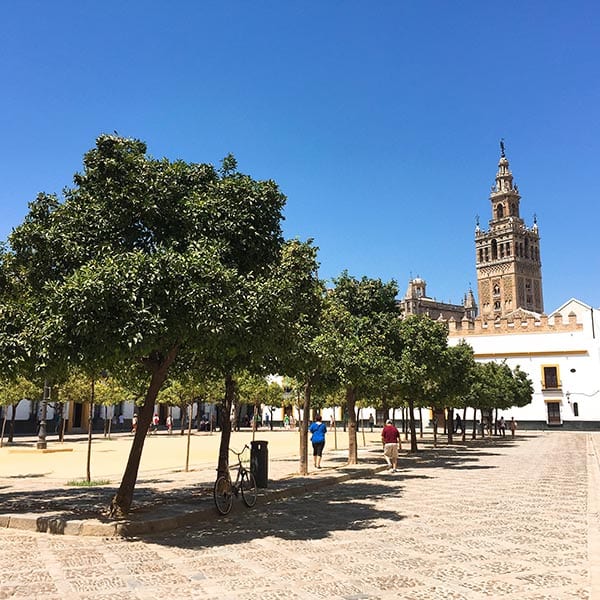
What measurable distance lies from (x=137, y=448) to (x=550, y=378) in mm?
47160

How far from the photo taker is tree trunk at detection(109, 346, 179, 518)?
373 inches

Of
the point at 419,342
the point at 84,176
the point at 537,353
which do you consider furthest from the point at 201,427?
the point at 84,176

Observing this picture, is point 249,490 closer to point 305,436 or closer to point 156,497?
point 156,497

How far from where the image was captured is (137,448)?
9.86m

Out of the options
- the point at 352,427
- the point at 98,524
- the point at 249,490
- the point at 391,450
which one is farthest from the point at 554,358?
the point at 98,524

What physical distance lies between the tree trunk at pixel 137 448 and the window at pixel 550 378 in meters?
46.6

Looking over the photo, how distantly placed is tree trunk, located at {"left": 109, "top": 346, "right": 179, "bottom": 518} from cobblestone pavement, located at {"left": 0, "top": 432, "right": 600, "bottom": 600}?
1.04 meters

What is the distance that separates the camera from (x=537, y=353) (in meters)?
50.7

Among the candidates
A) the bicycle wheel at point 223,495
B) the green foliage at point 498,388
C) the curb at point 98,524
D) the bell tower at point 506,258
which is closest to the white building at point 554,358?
the green foliage at point 498,388

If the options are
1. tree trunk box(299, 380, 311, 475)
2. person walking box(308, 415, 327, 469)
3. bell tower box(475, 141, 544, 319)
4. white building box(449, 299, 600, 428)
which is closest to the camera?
tree trunk box(299, 380, 311, 475)

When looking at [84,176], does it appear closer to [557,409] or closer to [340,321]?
[340,321]

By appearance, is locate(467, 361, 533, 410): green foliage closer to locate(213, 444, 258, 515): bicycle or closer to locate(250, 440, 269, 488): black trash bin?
locate(250, 440, 269, 488): black trash bin

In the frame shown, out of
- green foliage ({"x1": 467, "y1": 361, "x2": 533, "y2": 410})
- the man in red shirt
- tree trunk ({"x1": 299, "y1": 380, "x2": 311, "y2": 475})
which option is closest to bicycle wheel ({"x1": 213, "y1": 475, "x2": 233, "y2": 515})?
tree trunk ({"x1": 299, "y1": 380, "x2": 311, "y2": 475})

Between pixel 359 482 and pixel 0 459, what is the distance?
45.8ft
